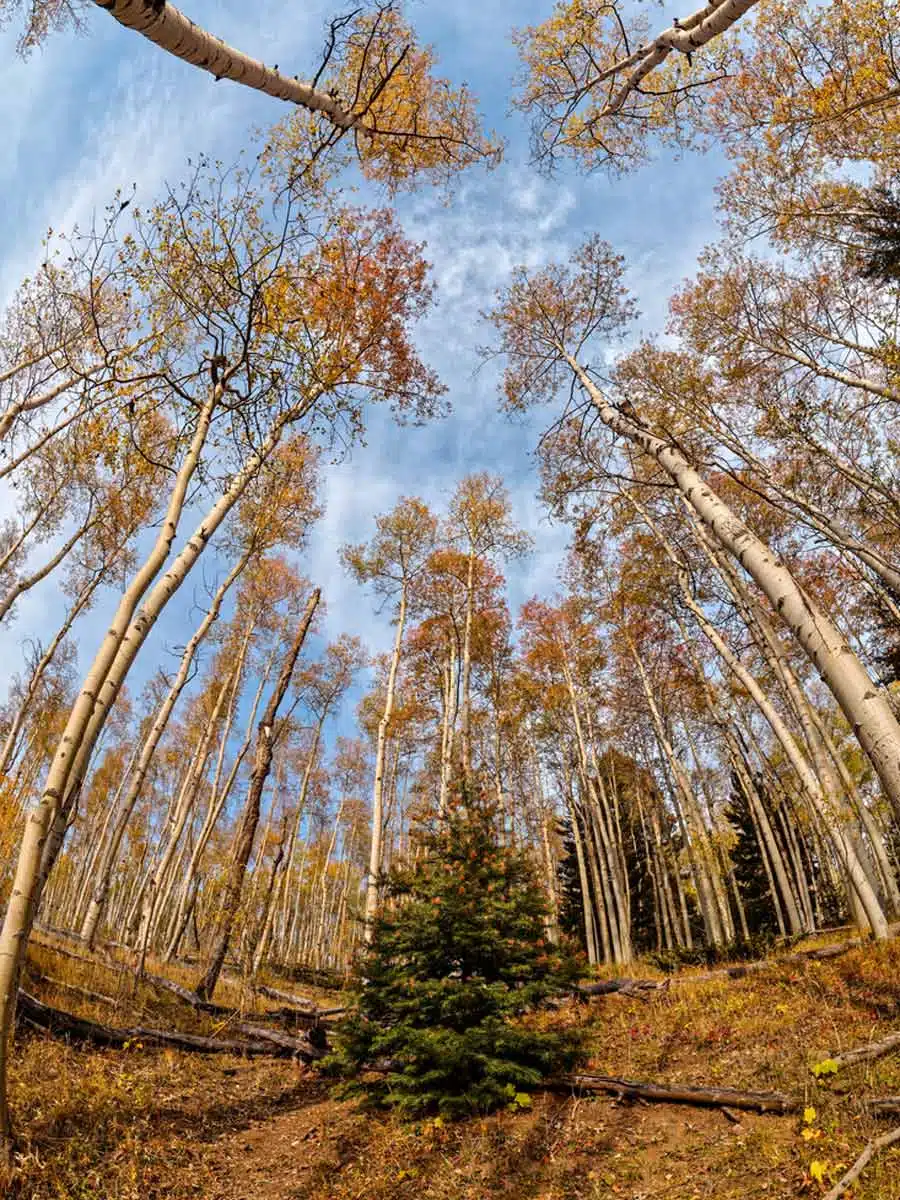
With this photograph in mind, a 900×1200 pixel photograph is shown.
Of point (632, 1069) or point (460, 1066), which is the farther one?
point (632, 1069)

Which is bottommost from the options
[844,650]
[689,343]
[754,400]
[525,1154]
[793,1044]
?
[525,1154]

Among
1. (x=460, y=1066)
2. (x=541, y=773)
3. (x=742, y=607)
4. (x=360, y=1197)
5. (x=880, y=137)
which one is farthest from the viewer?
(x=541, y=773)

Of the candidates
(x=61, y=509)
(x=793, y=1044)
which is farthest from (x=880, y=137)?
(x=61, y=509)

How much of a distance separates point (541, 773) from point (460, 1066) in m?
17.0

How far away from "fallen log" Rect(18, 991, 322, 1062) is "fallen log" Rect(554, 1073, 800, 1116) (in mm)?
3085

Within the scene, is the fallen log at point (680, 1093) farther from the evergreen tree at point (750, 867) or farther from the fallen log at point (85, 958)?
the evergreen tree at point (750, 867)

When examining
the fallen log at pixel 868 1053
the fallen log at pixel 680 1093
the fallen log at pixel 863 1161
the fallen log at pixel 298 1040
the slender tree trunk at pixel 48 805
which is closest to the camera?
the fallen log at pixel 863 1161

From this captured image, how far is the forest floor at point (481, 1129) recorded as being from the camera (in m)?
3.19

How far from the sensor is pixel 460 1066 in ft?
14.8

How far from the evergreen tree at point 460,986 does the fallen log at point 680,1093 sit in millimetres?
224

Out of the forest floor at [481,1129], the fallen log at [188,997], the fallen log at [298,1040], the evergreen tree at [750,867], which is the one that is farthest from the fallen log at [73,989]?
the evergreen tree at [750,867]

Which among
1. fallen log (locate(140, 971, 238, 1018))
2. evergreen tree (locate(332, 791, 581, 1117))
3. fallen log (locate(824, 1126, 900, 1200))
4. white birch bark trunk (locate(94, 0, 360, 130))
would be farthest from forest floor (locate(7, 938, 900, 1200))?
white birch bark trunk (locate(94, 0, 360, 130))

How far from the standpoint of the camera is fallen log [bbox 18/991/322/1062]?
5.04 meters

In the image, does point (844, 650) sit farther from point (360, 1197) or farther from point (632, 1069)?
point (632, 1069)
